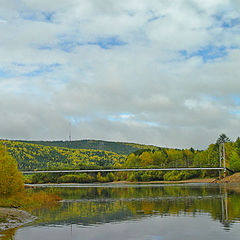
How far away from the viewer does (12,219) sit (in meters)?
30.9

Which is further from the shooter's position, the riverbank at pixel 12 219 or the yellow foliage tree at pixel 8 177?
the yellow foliage tree at pixel 8 177

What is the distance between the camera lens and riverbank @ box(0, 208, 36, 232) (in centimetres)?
2878

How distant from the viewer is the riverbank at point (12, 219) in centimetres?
2878

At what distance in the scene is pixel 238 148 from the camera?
129625 mm

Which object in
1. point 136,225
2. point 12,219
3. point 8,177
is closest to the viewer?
point 136,225

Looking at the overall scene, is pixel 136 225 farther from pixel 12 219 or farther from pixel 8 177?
pixel 8 177

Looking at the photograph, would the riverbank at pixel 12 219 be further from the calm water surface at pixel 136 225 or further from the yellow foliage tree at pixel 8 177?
the yellow foliage tree at pixel 8 177

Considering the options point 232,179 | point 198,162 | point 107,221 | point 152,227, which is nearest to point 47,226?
point 107,221

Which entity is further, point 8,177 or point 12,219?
point 8,177

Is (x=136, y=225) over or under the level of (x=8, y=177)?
under

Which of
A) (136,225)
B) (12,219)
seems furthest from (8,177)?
(136,225)

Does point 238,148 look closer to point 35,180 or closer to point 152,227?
point 35,180

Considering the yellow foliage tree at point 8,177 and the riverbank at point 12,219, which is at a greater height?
the yellow foliage tree at point 8,177

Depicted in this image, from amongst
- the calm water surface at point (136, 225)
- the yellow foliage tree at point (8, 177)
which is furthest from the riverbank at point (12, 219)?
the yellow foliage tree at point (8, 177)
